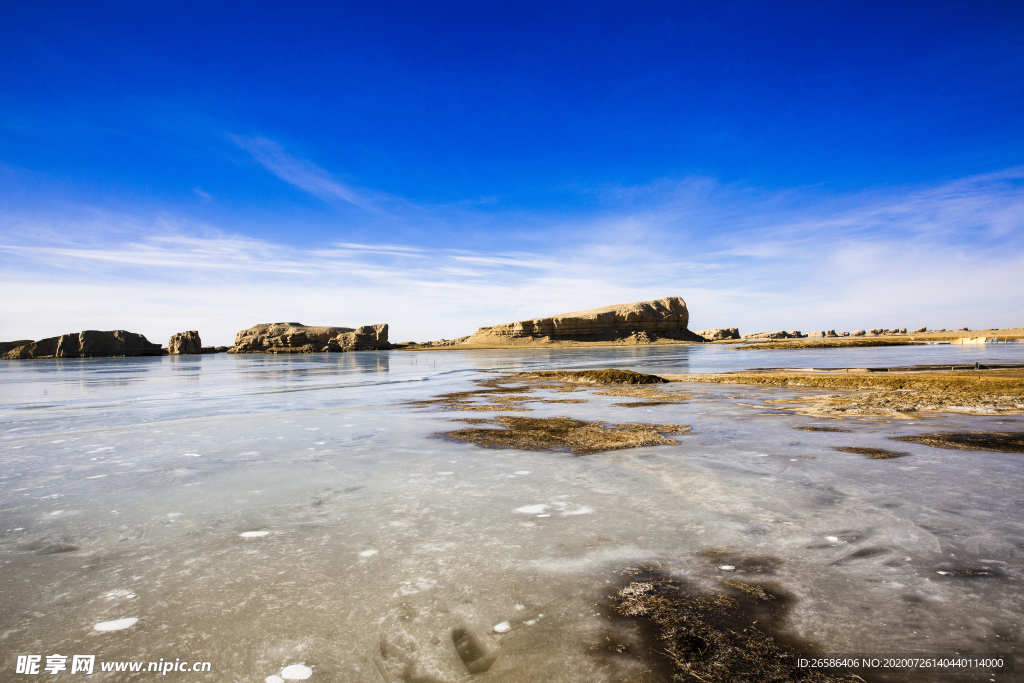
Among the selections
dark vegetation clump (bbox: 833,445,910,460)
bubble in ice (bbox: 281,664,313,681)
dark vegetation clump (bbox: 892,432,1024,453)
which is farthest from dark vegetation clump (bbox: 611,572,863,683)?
dark vegetation clump (bbox: 892,432,1024,453)

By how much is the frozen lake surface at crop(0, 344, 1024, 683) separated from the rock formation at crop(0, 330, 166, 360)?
336 ft

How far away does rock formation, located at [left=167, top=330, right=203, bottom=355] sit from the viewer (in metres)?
97.1

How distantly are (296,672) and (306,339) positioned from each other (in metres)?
111

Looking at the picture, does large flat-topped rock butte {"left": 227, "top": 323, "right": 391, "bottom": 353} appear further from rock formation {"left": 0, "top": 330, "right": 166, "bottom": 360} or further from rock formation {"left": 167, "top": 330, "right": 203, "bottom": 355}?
rock formation {"left": 0, "top": 330, "right": 166, "bottom": 360}

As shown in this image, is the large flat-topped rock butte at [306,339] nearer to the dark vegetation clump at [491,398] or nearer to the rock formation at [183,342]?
the rock formation at [183,342]

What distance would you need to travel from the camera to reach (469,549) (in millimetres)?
3127

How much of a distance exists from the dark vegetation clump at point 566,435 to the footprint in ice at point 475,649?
3.78m

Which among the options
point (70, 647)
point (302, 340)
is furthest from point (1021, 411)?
point (302, 340)

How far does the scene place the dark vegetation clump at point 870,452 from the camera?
538 cm

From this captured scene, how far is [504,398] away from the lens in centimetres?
→ 1220

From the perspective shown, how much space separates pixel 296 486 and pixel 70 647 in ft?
7.96

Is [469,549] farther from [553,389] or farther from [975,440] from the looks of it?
[553,389]

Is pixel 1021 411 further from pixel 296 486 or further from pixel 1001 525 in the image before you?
pixel 296 486

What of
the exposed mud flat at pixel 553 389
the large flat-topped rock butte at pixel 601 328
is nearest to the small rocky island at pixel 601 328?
the large flat-topped rock butte at pixel 601 328
